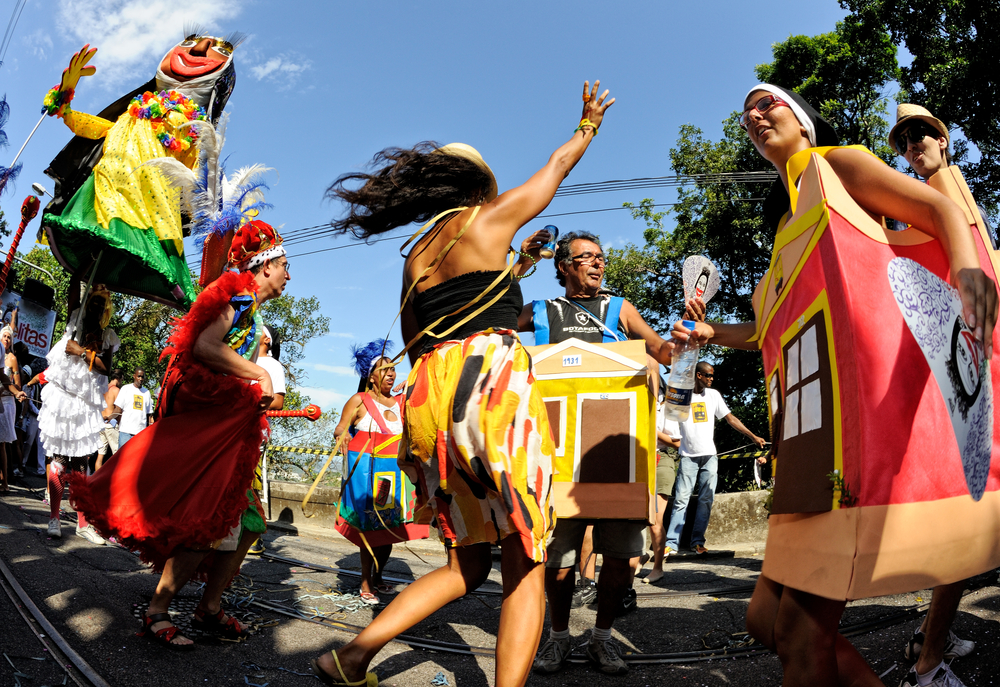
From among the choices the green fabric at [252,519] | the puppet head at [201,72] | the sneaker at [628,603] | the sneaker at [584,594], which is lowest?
the sneaker at [584,594]

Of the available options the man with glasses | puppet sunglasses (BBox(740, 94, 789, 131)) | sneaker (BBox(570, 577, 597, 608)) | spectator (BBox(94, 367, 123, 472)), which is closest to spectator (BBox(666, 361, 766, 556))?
sneaker (BBox(570, 577, 597, 608))

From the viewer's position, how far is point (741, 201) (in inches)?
626

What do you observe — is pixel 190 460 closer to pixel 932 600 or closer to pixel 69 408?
pixel 932 600

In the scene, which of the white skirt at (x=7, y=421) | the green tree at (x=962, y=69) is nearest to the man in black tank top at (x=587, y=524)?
the white skirt at (x=7, y=421)

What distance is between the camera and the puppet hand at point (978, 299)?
1.61 m

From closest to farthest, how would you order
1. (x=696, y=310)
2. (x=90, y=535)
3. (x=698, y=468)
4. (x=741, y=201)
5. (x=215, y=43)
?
(x=696, y=310), (x=215, y=43), (x=90, y=535), (x=698, y=468), (x=741, y=201)

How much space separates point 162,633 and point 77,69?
4328 millimetres

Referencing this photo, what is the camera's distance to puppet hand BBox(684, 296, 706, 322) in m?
2.48

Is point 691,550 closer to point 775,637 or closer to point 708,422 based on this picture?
point 708,422

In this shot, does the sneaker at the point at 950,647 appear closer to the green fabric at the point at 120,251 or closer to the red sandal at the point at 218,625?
the red sandal at the point at 218,625

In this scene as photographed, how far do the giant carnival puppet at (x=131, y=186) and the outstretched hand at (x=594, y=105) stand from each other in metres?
3.03

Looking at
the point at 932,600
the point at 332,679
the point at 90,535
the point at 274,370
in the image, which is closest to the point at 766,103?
the point at 932,600

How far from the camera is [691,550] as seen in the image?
6961 millimetres

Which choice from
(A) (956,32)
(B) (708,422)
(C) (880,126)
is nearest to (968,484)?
(B) (708,422)
